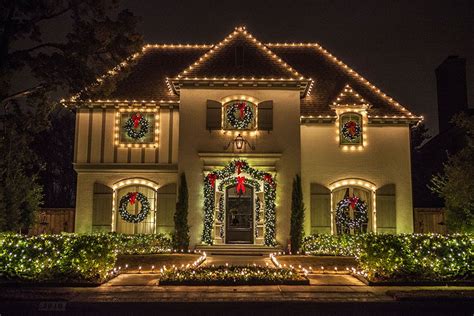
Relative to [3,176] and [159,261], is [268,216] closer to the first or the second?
[159,261]

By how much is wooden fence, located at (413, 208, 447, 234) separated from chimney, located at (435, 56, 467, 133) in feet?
23.9

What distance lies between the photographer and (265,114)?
1967 centimetres

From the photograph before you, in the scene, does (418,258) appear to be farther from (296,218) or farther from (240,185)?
(240,185)

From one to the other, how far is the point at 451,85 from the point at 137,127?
17.0 metres

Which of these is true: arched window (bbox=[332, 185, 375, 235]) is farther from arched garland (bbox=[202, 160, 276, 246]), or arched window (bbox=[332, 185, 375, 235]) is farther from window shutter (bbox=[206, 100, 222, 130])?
window shutter (bbox=[206, 100, 222, 130])

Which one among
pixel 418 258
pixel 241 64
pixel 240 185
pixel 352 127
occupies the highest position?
pixel 241 64

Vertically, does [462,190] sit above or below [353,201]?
above

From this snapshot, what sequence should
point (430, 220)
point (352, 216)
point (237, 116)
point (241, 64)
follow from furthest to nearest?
point (430, 220), point (352, 216), point (241, 64), point (237, 116)

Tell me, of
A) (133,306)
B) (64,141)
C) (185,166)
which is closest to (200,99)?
(185,166)

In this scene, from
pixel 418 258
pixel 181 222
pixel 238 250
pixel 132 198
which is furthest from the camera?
pixel 132 198

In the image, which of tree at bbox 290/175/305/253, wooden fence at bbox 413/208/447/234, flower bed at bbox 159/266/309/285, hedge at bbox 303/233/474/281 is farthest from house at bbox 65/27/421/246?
hedge at bbox 303/233/474/281

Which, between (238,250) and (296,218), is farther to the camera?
(296,218)

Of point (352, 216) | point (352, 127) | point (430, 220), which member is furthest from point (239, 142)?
point (430, 220)

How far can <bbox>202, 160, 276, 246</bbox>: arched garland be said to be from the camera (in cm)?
1884
